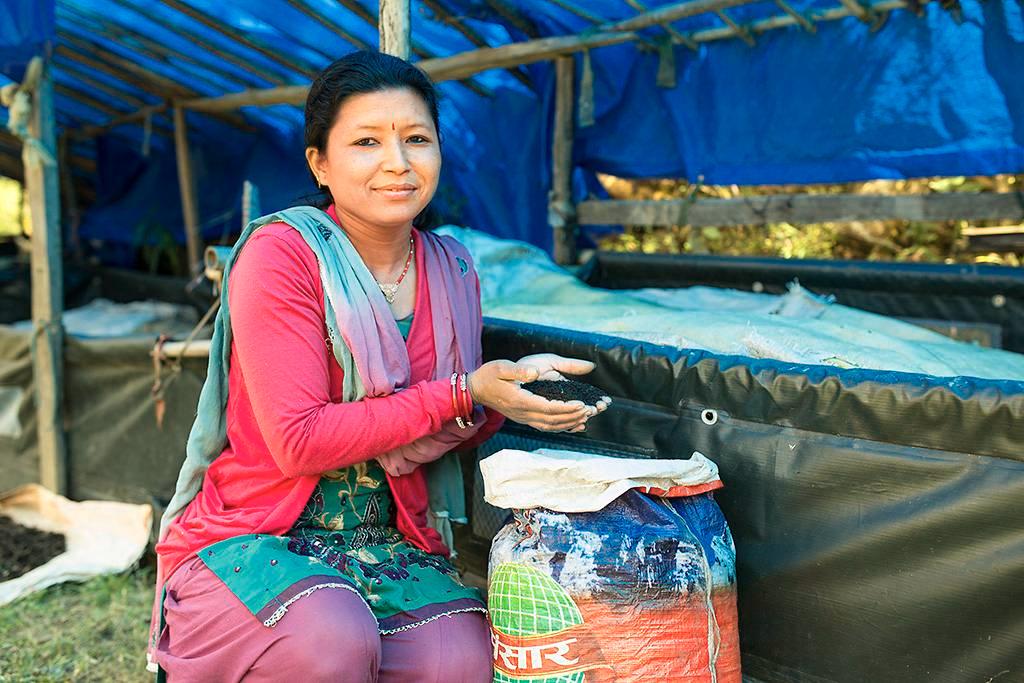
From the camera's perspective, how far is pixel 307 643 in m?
1.54

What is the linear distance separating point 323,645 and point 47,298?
2809mm

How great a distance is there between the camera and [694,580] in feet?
4.97

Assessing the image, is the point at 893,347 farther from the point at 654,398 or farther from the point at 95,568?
the point at 95,568

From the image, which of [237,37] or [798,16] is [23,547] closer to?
[237,37]

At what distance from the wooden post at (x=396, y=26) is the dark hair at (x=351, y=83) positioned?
60 cm

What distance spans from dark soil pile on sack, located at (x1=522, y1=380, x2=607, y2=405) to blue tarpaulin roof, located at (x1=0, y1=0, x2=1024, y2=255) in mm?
1035

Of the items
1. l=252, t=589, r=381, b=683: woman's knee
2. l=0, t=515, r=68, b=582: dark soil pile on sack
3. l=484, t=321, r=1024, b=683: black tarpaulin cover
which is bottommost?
l=0, t=515, r=68, b=582: dark soil pile on sack

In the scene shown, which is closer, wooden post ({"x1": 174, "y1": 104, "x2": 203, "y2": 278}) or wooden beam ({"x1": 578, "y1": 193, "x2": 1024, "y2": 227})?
wooden beam ({"x1": 578, "y1": 193, "x2": 1024, "y2": 227})

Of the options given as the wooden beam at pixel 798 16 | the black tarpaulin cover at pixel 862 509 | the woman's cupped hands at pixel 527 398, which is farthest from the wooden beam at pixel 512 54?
the woman's cupped hands at pixel 527 398

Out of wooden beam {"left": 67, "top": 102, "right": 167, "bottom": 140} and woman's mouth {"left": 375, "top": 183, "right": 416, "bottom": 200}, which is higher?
wooden beam {"left": 67, "top": 102, "right": 167, "bottom": 140}

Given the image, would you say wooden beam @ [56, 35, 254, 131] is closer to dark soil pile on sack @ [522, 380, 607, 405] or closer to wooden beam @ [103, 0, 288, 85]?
wooden beam @ [103, 0, 288, 85]

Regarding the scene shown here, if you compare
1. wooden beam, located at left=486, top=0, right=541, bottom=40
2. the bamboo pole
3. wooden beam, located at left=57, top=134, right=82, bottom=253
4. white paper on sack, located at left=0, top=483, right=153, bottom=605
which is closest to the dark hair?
the bamboo pole

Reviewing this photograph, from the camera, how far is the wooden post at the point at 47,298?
371cm

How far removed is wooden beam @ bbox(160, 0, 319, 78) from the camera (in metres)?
4.02
